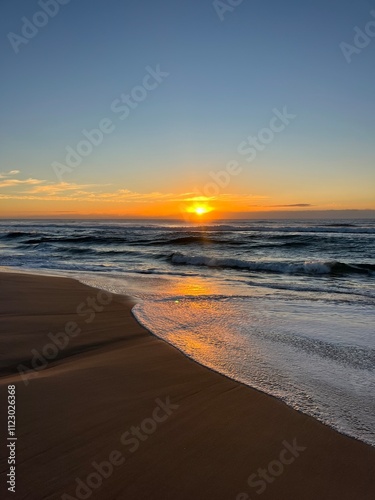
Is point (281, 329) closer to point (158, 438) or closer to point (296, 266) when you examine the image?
point (158, 438)

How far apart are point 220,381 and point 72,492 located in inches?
67.9

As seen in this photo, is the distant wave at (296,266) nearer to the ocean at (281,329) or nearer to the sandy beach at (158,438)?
the ocean at (281,329)

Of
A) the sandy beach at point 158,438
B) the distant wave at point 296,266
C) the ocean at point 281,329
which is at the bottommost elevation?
the distant wave at point 296,266

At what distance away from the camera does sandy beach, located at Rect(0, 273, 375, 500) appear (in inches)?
81.6

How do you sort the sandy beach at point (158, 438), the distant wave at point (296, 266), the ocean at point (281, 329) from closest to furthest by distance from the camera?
the sandy beach at point (158, 438), the ocean at point (281, 329), the distant wave at point (296, 266)

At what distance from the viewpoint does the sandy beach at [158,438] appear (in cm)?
207

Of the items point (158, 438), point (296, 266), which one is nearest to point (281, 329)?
point (158, 438)

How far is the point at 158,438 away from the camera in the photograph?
8.26 feet

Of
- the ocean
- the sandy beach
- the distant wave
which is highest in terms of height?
the sandy beach

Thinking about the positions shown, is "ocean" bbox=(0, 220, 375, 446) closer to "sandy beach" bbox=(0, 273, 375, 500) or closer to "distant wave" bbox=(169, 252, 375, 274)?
→ "sandy beach" bbox=(0, 273, 375, 500)

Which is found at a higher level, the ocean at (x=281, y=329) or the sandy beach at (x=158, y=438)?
the sandy beach at (x=158, y=438)

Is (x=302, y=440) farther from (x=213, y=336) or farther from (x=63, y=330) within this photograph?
(x=63, y=330)

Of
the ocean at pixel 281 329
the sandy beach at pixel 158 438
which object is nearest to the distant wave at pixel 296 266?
the ocean at pixel 281 329

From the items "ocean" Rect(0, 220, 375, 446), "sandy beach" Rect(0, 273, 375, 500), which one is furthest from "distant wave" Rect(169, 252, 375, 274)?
"sandy beach" Rect(0, 273, 375, 500)
